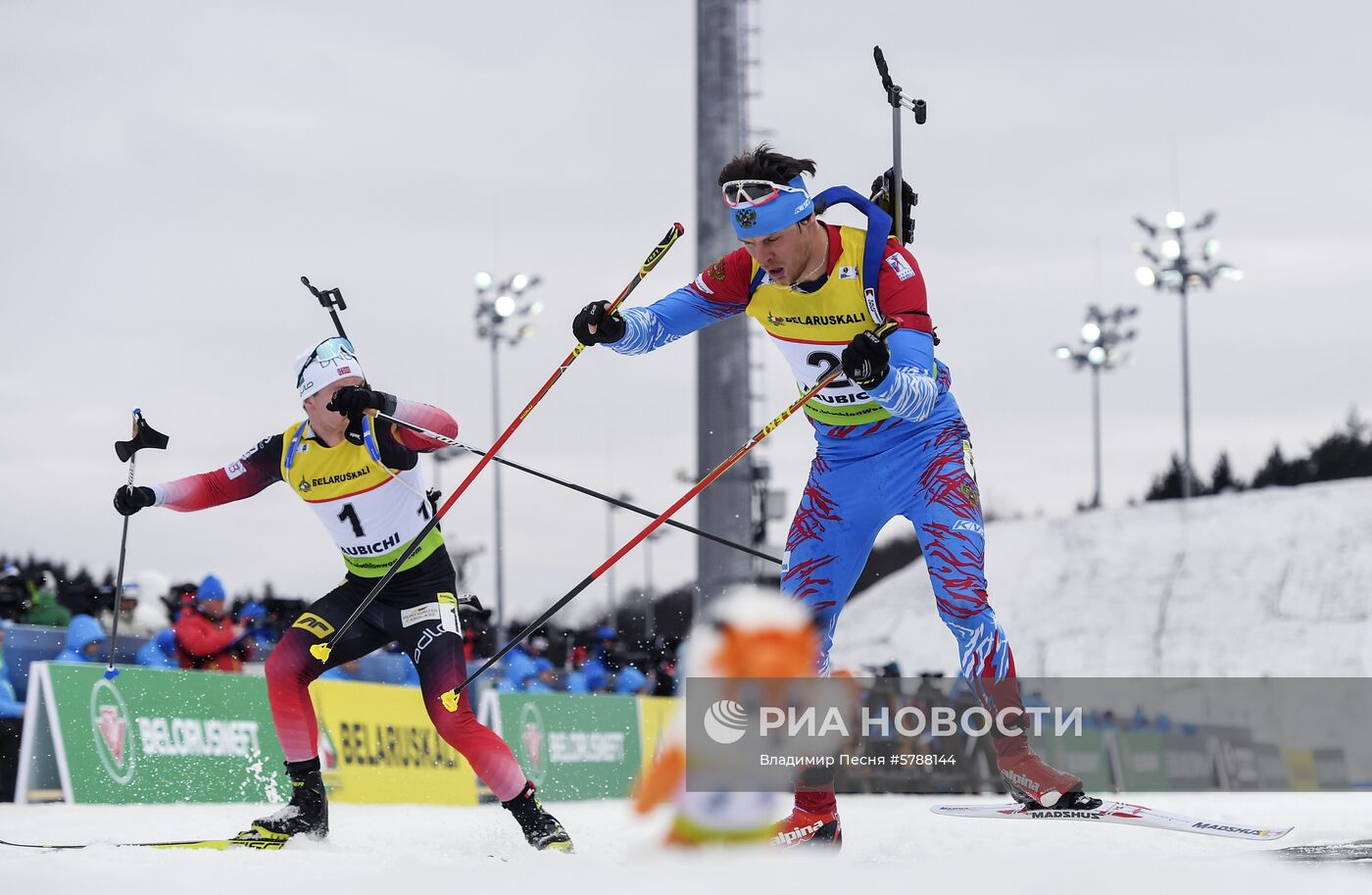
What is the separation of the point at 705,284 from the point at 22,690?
527cm

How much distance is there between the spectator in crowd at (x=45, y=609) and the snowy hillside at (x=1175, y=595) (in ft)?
92.8

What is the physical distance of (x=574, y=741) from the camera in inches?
494

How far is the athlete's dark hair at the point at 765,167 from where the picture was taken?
530 centimetres

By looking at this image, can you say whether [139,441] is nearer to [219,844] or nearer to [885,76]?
[219,844]

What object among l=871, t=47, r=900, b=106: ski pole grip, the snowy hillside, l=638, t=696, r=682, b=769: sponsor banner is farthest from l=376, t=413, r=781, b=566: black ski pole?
the snowy hillside

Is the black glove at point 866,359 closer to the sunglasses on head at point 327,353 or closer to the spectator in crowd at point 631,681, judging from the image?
the sunglasses on head at point 327,353

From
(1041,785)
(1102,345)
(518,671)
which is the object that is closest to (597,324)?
(1041,785)

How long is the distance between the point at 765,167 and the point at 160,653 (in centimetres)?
603

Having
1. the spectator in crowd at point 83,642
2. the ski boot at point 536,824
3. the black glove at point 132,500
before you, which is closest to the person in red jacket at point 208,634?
the spectator in crowd at point 83,642

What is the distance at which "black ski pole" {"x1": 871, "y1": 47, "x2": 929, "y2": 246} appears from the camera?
5.58m

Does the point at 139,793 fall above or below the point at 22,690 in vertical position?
below

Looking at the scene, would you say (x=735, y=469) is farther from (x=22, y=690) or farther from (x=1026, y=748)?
(x=1026, y=748)

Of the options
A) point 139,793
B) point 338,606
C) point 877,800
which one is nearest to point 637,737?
point 877,800

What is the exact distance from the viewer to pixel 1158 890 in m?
3.48
